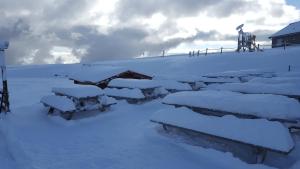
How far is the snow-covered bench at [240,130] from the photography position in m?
6.59

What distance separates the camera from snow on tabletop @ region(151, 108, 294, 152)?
6598 mm

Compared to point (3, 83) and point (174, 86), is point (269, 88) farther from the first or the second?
point (3, 83)

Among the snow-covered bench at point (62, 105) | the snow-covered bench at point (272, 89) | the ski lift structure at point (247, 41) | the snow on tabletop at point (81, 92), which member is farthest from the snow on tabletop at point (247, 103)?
the ski lift structure at point (247, 41)

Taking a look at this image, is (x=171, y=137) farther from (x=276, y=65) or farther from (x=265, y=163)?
(x=276, y=65)

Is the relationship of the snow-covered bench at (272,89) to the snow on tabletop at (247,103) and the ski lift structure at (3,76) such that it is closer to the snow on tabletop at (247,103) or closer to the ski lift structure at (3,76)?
the snow on tabletop at (247,103)

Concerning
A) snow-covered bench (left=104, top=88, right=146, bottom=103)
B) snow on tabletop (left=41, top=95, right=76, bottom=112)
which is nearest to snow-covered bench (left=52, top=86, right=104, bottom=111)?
snow on tabletop (left=41, top=95, right=76, bottom=112)

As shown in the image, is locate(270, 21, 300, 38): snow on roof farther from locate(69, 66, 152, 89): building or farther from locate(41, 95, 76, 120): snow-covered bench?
locate(41, 95, 76, 120): snow-covered bench

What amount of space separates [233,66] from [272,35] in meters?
17.9

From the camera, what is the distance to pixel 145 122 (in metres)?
11.1

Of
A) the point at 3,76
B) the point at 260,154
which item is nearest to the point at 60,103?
the point at 3,76

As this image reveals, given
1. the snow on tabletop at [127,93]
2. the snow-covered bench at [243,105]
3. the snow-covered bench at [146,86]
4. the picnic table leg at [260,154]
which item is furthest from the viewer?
the snow-covered bench at [146,86]

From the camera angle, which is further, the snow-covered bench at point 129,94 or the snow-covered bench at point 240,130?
the snow-covered bench at point 129,94

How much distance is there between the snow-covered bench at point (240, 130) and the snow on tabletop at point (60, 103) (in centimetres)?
390

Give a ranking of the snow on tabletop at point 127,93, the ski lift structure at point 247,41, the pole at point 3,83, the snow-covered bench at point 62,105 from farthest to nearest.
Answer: the ski lift structure at point 247,41
the snow on tabletop at point 127,93
the pole at point 3,83
the snow-covered bench at point 62,105
